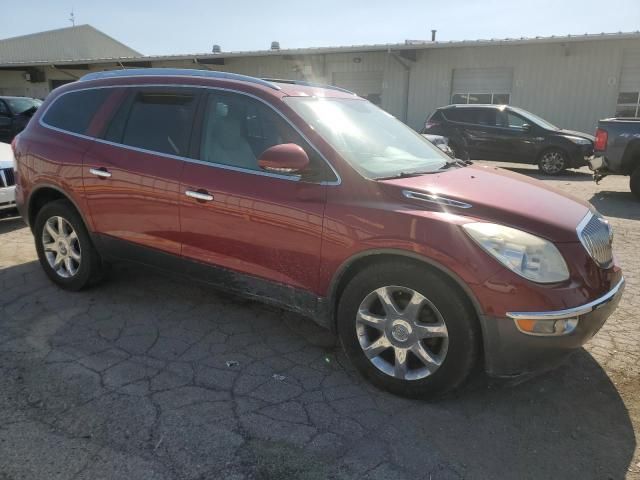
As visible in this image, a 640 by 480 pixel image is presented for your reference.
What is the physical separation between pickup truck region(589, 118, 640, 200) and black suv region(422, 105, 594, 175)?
3698mm

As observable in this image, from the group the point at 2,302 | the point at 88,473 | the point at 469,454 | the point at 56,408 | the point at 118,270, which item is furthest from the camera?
the point at 118,270

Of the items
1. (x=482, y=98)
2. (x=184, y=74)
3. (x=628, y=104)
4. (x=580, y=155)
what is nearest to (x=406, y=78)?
(x=482, y=98)

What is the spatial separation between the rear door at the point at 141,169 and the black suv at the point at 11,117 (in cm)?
1136

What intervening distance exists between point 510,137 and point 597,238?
1114 cm

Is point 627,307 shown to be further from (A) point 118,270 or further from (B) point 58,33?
(B) point 58,33

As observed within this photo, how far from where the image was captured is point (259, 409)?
2.74 m

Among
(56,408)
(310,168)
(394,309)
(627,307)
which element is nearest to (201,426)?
(56,408)

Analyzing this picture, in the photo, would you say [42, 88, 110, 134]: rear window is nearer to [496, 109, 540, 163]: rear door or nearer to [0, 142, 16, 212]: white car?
[0, 142, 16, 212]: white car

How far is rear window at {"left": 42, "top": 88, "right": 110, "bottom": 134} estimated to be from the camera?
4.09m

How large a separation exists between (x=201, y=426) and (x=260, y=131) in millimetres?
1817

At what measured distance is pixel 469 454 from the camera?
2447mm

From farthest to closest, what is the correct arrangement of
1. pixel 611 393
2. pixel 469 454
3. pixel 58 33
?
pixel 58 33 → pixel 611 393 → pixel 469 454

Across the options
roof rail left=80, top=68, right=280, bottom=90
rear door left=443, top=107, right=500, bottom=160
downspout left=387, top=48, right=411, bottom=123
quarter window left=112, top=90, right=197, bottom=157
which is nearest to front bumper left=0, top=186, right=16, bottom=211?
roof rail left=80, top=68, right=280, bottom=90

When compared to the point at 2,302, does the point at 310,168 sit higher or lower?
higher
